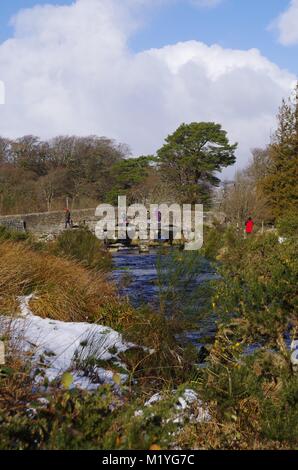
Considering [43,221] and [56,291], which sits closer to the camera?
[56,291]

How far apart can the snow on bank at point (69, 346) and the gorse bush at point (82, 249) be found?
14.4 feet

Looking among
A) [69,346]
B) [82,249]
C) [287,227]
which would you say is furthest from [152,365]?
[82,249]

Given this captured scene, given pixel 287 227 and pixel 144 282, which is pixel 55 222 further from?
pixel 287 227

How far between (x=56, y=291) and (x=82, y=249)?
5465 mm

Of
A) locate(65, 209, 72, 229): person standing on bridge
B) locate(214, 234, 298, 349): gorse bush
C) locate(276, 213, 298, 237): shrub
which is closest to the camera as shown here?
locate(214, 234, 298, 349): gorse bush

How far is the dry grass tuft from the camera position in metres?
6.22

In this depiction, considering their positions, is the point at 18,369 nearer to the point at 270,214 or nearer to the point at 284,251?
the point at 284,251

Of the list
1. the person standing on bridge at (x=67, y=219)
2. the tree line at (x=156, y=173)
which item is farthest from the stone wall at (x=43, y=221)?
the tree line at (x=156, y=173)

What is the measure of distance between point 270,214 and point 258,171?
16.4 metres

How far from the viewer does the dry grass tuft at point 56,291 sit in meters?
6.22

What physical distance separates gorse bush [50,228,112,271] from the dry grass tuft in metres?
2.57

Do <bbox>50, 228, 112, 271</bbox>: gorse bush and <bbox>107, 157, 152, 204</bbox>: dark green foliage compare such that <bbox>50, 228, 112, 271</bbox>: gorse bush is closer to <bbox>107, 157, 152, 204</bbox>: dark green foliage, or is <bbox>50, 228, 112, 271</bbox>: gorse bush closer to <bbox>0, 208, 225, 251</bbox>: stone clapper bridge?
A: <bbox>0, 208, 225, 251</bbox>: stone clapper bridge

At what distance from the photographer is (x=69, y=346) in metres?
4.93

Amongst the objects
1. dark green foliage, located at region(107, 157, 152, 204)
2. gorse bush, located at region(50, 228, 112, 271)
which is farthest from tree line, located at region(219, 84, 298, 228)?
dark green foliage, located at region(107, 157, 152, 204)
